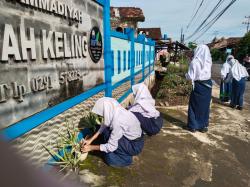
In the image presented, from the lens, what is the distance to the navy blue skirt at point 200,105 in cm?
473

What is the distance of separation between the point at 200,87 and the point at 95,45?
83.6 inches

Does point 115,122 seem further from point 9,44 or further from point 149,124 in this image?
point 9,44

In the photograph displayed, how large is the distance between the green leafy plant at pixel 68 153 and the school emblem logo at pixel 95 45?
128 cm

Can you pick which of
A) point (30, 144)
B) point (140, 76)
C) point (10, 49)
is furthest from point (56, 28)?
point (140, 76)

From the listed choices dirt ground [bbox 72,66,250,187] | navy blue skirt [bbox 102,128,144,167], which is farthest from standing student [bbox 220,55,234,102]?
navy blue skirt [bbox 102,128,144,167]

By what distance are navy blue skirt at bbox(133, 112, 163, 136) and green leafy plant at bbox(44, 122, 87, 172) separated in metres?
1.29

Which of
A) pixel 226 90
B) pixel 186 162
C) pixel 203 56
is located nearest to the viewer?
pixel 186 162

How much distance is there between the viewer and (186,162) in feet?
11.9

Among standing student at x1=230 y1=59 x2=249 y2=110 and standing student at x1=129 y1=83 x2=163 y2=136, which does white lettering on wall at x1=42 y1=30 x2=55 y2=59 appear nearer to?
standing student at x1=129 y1=83 x2=163 y2=136

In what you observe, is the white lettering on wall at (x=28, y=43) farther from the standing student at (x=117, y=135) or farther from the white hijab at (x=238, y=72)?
the white hijab at (x=238, y=72)

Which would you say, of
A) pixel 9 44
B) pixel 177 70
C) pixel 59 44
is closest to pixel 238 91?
pixel 59 44

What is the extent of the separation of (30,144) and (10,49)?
0.95 metres

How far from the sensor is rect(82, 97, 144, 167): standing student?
3.25 meters

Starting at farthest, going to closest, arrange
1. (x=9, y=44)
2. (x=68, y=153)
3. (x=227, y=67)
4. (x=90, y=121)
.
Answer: (x=227, y=67), (x=90, y=121), (x=68, y=153), (x=9, y=44)
